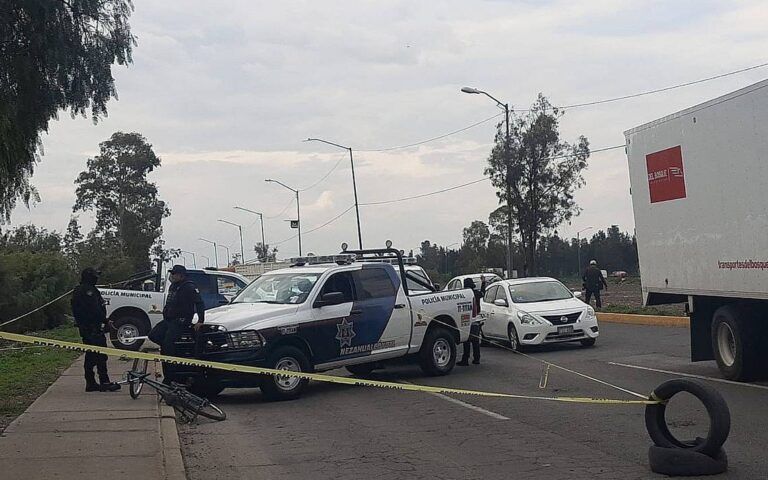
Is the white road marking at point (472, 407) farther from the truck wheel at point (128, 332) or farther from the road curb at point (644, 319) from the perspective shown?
the road curb at point (644, 319)

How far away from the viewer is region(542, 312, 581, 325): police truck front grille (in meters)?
18.4

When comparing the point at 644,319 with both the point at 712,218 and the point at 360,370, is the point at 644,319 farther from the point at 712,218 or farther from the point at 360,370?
the point at 712,218

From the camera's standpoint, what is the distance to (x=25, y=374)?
15.8 meters

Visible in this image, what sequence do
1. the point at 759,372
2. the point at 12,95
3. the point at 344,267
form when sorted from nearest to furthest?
1. the point at 12,95
2. the point at 759,372
3. the point at 344,267

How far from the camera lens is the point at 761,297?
450 inches

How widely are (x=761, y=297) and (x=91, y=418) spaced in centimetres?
810

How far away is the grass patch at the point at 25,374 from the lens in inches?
467

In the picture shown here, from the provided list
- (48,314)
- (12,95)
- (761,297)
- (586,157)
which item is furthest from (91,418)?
(586,157)

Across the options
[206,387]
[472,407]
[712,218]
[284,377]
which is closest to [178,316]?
[206,387]

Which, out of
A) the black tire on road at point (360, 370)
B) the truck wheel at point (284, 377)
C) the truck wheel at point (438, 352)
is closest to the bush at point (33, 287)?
the black tire on road at point (360, 370)

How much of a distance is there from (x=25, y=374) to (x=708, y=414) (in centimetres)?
1186

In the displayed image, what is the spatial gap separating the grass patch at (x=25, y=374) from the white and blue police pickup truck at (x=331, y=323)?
8.25ft

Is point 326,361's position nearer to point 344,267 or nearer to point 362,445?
point 344,267

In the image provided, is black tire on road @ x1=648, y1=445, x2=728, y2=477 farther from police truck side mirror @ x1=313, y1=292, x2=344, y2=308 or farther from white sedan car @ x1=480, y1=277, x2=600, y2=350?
white sedan car @ x1=480, y1=277, x2=600, y2=350
